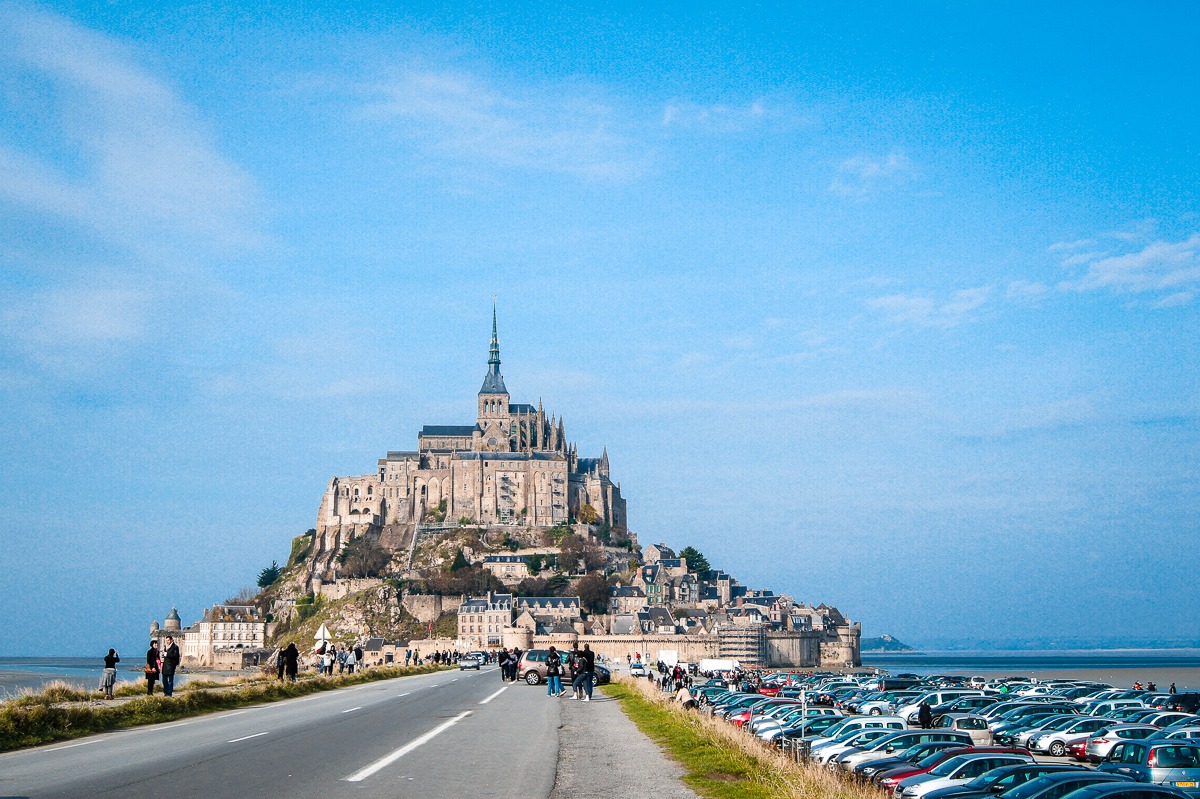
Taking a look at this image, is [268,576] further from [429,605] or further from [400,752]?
[400,752]

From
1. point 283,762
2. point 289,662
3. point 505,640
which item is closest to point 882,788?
point 283,762

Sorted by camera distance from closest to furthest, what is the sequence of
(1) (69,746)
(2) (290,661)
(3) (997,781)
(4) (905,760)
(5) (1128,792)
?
(5) (1128,792) < (3) (997,781) < (1) (69,746) < (4) (905,760) < (2) (290,661)

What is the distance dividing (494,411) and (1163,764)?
6226 inches

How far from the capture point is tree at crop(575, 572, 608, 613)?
140500mm

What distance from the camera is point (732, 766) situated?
16.8 meters

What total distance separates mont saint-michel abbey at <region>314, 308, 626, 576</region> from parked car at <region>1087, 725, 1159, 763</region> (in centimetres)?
13121

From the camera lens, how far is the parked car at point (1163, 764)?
2077cm

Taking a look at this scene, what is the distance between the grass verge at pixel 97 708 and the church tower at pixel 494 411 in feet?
432

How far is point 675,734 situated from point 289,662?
61.7 feet

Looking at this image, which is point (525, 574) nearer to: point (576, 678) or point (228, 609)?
point (228, 609)

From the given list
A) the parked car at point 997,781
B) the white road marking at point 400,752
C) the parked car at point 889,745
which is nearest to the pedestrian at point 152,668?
the white road marking at point 400,752

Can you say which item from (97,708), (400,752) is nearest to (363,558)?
(97,708)

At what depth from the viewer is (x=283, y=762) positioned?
15.8m

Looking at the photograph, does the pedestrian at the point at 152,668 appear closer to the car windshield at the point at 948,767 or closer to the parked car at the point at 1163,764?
the car windshield at the point at 948,767
